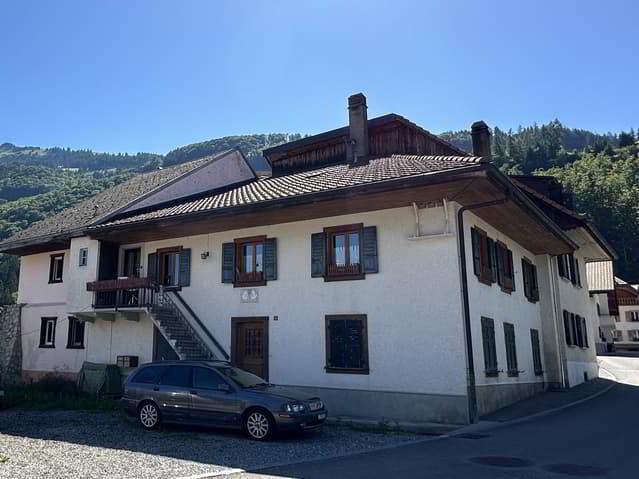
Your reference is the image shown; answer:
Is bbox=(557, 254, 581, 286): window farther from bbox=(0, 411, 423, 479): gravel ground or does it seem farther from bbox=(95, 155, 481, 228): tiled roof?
bbox=(0, 411, 423, 479): gravel ground

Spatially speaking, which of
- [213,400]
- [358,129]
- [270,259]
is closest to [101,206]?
[270,259]

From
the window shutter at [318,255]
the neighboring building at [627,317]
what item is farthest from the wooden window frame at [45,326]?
the neighboring building at [627,317]

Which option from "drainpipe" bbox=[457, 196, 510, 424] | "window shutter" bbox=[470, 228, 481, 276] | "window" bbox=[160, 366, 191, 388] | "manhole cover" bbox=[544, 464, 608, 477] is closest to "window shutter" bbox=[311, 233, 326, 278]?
"drainpipe" bbox=[457, 196, 510, 424]

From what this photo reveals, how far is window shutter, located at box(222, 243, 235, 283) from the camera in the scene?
17.1 meters

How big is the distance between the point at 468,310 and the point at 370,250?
3.02m

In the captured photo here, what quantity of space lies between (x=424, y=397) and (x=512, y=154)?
121839 millimetres

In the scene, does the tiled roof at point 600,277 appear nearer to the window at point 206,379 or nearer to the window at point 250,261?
the window at point 250,261

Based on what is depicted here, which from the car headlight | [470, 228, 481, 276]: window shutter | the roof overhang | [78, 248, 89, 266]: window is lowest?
the car headlight

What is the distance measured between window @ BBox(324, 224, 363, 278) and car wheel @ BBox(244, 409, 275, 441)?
208 inches

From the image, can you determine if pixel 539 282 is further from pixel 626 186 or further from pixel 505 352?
pixel 626 186

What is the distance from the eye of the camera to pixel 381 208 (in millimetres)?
14750

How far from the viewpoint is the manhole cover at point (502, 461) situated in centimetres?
862

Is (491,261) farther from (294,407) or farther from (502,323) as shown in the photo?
(294,407)

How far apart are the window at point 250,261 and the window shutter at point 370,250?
3.45 metres
